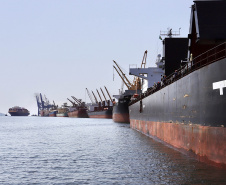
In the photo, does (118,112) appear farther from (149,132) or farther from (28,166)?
(28,166)

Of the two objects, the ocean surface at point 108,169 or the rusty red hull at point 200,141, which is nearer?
the ocean surface at point 108,169

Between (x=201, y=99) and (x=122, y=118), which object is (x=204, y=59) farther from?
(x=122, y=118)

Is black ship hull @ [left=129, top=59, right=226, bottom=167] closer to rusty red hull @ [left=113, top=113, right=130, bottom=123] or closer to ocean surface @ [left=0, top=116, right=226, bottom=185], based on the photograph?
ocean surface @ [left=0, top=116, right=226, bottom=185]

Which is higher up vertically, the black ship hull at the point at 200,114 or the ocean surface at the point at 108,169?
the black ship hull at the point at 200,114

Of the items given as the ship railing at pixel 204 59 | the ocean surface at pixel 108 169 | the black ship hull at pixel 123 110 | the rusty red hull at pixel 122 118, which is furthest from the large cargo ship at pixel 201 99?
the rusty red hull at pixel 122 118

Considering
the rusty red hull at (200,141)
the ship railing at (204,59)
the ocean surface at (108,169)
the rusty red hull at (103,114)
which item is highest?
the ship railing at (204,59)

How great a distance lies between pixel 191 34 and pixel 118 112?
62.2 m

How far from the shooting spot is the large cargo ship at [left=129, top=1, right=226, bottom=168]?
51.1ft

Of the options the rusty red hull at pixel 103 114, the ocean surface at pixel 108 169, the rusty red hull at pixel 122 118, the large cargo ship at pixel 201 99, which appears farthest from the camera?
the rusty red hull at pixel 103 114

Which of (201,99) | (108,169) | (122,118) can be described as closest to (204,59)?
(201,99)

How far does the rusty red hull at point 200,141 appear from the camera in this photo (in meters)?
15.1

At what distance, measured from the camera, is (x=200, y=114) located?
58.5 feet

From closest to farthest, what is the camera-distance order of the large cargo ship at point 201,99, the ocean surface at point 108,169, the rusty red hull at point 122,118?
the ocean surface at point 108,169 < the large cargo ship at point 201,99 < the rusty red hull at point 122,118

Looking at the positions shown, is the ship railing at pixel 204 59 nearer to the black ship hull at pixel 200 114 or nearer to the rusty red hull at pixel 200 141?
the black ship hull at pixel 200 114
